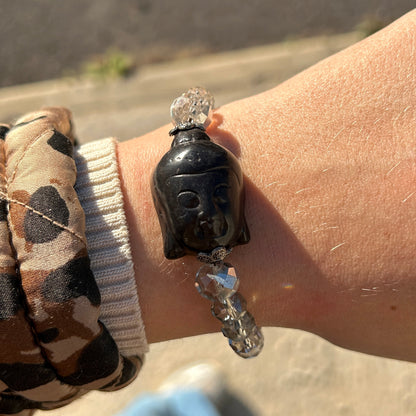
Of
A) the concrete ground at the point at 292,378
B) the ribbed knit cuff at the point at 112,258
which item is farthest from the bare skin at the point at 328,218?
the concrete ground at the point at 292,378

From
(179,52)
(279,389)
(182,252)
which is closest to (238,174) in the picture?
(182,252)

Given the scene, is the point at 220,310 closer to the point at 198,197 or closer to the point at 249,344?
the point at 249,344

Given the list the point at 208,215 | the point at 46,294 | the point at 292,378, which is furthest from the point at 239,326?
the point at 292,378

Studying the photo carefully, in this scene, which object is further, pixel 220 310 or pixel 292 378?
pixel 292 378

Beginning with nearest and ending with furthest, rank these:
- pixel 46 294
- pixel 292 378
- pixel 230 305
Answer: pixel 46 294 < pixel 230 305 < pixel 292 378

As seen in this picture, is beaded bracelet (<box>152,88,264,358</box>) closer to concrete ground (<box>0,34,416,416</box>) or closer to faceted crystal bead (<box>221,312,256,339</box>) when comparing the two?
faceted crystal bead (<box>221,312,256,339</box>)

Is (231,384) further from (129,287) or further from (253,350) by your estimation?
(129,287)

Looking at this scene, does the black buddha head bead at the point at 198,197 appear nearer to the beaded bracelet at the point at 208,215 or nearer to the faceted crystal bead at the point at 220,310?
the beaded bracelet at the point at 208,215

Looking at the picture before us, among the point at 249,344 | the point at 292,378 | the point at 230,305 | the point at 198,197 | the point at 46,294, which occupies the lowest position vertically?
the point at 292,378

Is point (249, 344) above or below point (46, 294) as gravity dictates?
below
